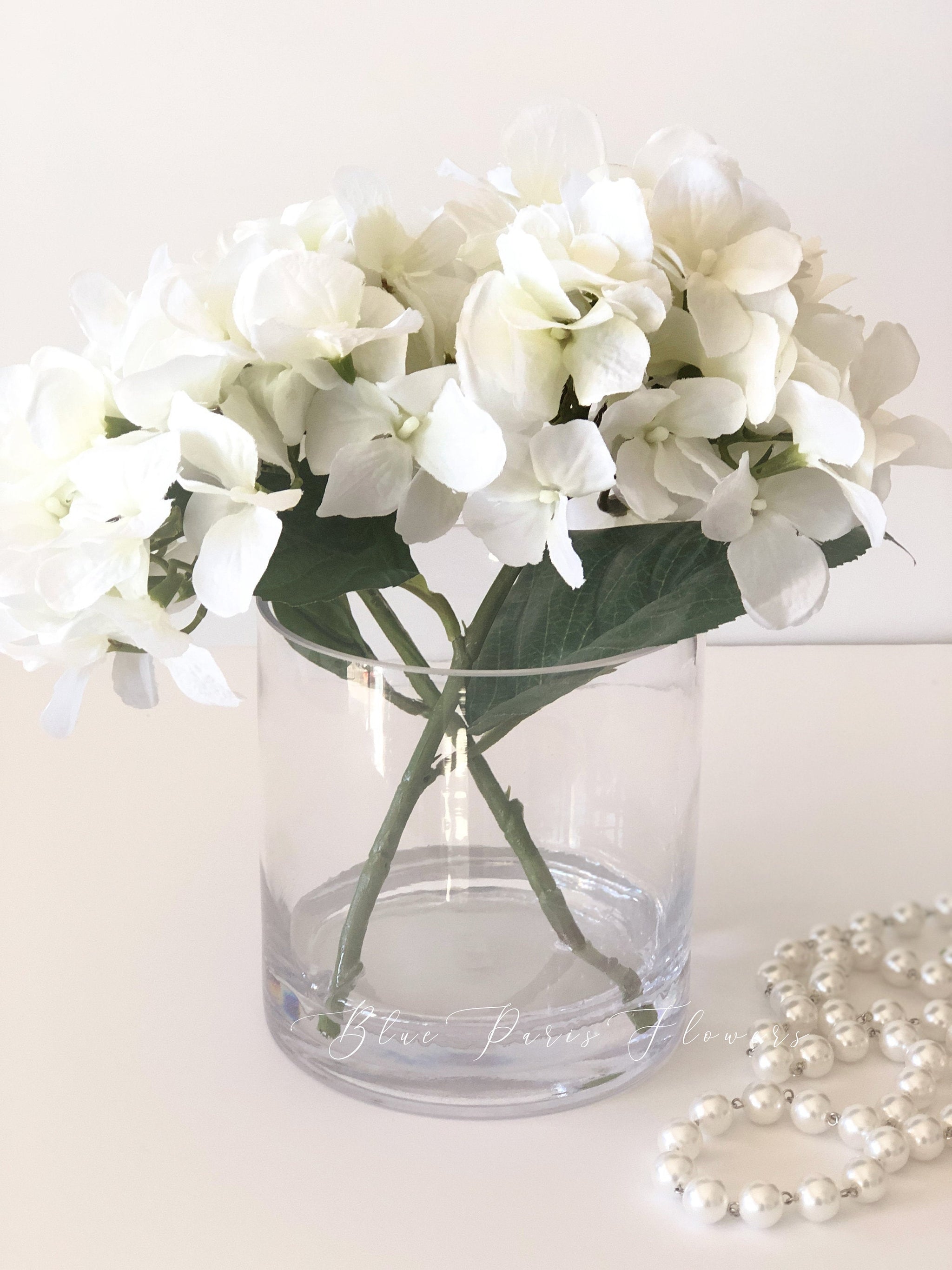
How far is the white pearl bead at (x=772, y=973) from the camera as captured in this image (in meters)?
0.59

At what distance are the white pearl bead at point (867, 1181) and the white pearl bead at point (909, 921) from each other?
175 millimetres

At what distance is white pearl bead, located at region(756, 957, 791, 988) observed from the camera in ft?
1.94

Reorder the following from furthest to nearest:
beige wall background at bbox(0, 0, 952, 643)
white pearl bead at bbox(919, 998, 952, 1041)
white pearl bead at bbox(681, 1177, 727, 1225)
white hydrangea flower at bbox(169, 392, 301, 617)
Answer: beige wall background at bbox(0, 0, 952, 643), white pearl bead at bbox(919, 998, 952, 1041), white pearl bead at bbox(681, 1177, 727, 1225), white hydrangea flower at bbox(169, 392, 301, 617)

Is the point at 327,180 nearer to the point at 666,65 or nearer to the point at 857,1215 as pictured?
the point at 666,65

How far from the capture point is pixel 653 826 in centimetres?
53

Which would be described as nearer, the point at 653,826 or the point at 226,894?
the point at 653,826

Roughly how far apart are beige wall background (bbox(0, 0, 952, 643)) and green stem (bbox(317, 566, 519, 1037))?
1.47 ft

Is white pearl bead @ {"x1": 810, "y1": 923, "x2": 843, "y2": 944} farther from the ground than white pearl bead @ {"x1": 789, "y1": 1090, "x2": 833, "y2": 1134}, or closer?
closer

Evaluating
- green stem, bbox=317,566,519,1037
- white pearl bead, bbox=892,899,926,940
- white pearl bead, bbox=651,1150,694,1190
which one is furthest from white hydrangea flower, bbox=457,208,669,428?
white pearl bead, bbox=892,899,926,940

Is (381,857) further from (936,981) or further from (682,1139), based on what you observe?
(936,981)

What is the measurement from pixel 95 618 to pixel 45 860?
326mm

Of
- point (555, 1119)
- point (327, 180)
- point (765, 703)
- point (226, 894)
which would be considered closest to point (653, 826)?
point (555, 1119)

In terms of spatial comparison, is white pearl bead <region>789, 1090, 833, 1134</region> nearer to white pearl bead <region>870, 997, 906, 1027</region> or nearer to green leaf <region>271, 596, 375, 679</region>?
white pearl bead <region>870, 997, 906, 1027</region>

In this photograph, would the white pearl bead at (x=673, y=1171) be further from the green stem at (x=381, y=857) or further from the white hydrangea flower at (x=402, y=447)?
the white hydrangea flower at (x=402, y=447)
